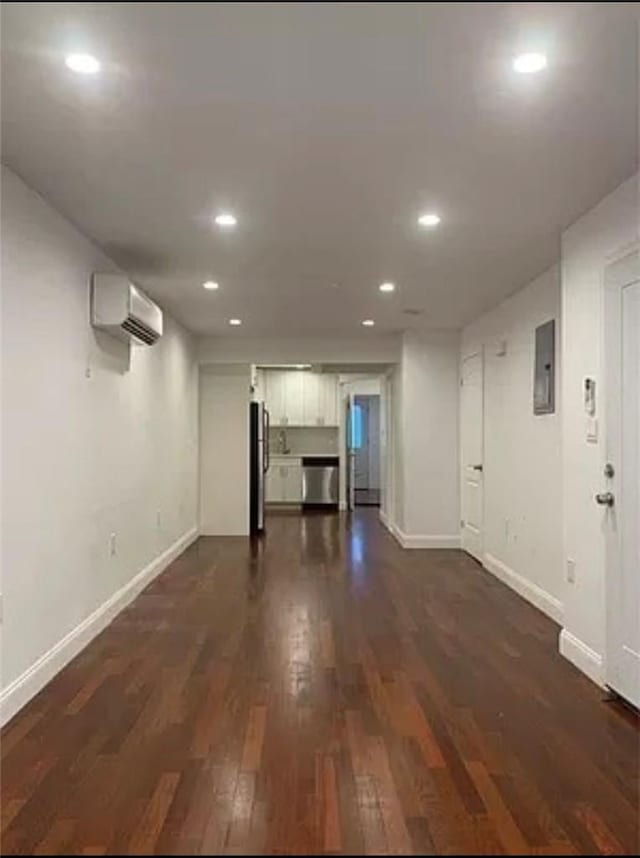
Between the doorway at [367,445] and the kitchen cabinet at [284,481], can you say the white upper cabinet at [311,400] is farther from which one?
the doorway at [367,445]

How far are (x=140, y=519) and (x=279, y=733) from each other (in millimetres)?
3255

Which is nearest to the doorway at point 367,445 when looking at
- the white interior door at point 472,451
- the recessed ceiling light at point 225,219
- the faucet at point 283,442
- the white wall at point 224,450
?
the faucet at point 283,442

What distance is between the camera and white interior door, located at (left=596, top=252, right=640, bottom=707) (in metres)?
3.44

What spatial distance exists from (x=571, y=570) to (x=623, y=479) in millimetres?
819

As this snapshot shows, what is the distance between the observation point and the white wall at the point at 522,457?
520cm

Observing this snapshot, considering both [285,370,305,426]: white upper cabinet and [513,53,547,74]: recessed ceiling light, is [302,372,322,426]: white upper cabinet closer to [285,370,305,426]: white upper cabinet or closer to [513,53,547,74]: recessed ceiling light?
[285,370,305,426]: white upper cabinet

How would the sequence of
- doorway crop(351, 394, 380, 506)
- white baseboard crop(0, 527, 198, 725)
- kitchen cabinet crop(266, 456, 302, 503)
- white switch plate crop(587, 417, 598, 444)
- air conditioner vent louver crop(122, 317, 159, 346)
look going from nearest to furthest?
1. white baseboard crop(0, 527, 198, 725)
2. white switch plate crop(587, 417, 598, 444)
3. air conditioner vent louver crop(122, 317, 159, 346)
4. kitchen cabinet crop(266, 456, 302, 503)
5. doorway crop(351, 394, 380, 506)

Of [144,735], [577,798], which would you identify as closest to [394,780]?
[577,798]

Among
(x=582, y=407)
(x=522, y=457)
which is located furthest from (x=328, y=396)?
(x=582, y=407)

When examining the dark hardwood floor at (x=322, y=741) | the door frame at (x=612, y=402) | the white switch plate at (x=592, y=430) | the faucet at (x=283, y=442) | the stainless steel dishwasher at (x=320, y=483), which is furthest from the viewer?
the faucet at (x=283, y=442)

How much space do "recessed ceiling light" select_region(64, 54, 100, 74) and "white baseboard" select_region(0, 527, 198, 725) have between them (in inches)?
95.3

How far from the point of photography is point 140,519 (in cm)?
611

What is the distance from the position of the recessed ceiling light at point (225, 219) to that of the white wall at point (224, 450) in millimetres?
5300

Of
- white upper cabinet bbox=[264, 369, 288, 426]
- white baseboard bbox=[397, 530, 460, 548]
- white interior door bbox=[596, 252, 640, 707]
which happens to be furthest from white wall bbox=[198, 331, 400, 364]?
white interior door bbox=[596, 252, 640, 707]
